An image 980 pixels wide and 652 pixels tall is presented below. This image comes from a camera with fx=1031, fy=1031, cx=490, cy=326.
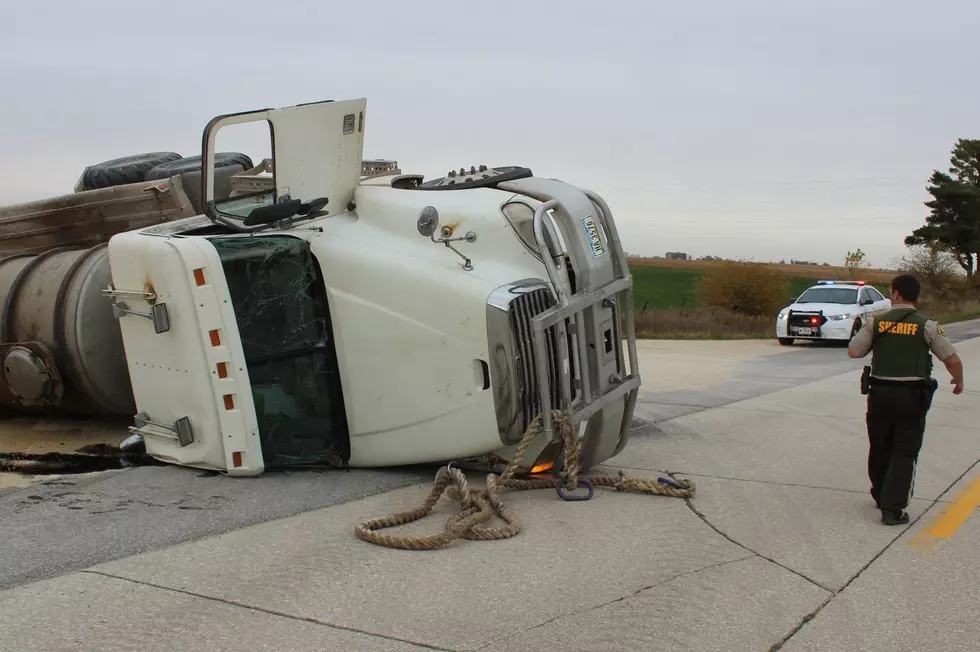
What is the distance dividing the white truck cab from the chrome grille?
1 cm

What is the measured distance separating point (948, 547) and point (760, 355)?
15415 mm

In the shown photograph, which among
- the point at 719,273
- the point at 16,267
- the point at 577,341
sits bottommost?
the point at 719,273

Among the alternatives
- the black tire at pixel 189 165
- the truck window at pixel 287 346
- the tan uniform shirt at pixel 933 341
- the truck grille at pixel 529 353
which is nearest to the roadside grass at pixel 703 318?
the black tire at pixel 189 165

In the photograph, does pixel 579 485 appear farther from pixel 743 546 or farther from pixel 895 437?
pixel 895 437

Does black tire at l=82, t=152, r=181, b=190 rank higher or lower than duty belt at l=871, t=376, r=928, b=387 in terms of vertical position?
higher

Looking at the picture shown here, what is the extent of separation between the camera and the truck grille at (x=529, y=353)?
20.6 feet

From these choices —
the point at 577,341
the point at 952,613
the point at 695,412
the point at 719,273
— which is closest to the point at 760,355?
the point at 695,412

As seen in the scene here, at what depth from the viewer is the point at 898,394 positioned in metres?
6.30

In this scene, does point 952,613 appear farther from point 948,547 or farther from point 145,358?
point 145,358

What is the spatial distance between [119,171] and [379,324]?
4.70 meters

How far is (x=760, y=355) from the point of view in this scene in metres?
20.8

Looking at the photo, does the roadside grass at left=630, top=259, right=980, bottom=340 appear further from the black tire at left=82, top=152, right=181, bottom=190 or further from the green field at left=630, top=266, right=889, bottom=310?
the black tire at left=82, top=152, right=181, bottom=190

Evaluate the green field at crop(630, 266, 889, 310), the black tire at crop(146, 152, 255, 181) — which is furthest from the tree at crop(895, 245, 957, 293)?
the black tire at crop(146, 152, 255, 181)

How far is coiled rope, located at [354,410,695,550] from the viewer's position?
5387 mm
